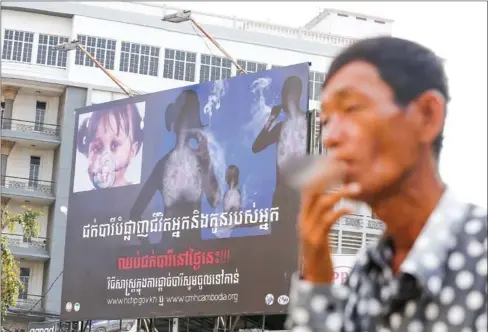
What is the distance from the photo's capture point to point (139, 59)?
31.3 m

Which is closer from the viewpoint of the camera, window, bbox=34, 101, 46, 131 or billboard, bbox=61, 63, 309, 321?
billboard, bbox=61, 63, 309, 321

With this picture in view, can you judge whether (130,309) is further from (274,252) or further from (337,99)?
(337,99)

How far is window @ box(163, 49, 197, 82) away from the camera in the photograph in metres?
31.2

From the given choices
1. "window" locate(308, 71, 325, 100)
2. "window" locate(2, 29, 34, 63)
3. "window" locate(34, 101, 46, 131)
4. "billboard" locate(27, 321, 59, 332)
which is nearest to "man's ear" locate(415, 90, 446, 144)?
"billboard" locate(27, 321, 59, 332)

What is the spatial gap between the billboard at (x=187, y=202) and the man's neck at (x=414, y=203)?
40.5 ft

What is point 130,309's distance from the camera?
1639 centimetres

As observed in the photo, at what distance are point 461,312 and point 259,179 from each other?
1349cm

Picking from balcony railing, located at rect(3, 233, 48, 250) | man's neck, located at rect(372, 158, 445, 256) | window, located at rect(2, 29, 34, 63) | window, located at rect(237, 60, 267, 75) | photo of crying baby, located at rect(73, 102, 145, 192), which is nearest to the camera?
man's neck, located at rect(372, 158, 445, 256)

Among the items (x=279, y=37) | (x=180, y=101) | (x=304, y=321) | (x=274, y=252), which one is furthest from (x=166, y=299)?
(x=279, y=37)

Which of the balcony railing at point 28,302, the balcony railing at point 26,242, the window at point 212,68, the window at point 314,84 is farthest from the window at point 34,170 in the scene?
the window at point 314,84

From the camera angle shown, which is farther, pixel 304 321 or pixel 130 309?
pixel 130 309

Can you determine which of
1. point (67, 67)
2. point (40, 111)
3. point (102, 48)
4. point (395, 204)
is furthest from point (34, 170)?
point (395, 204)

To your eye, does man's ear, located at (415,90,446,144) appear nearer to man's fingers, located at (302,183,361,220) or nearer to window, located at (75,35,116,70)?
man's fingers, located at (302,183,361,220)

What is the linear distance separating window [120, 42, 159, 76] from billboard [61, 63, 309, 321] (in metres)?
13.7
